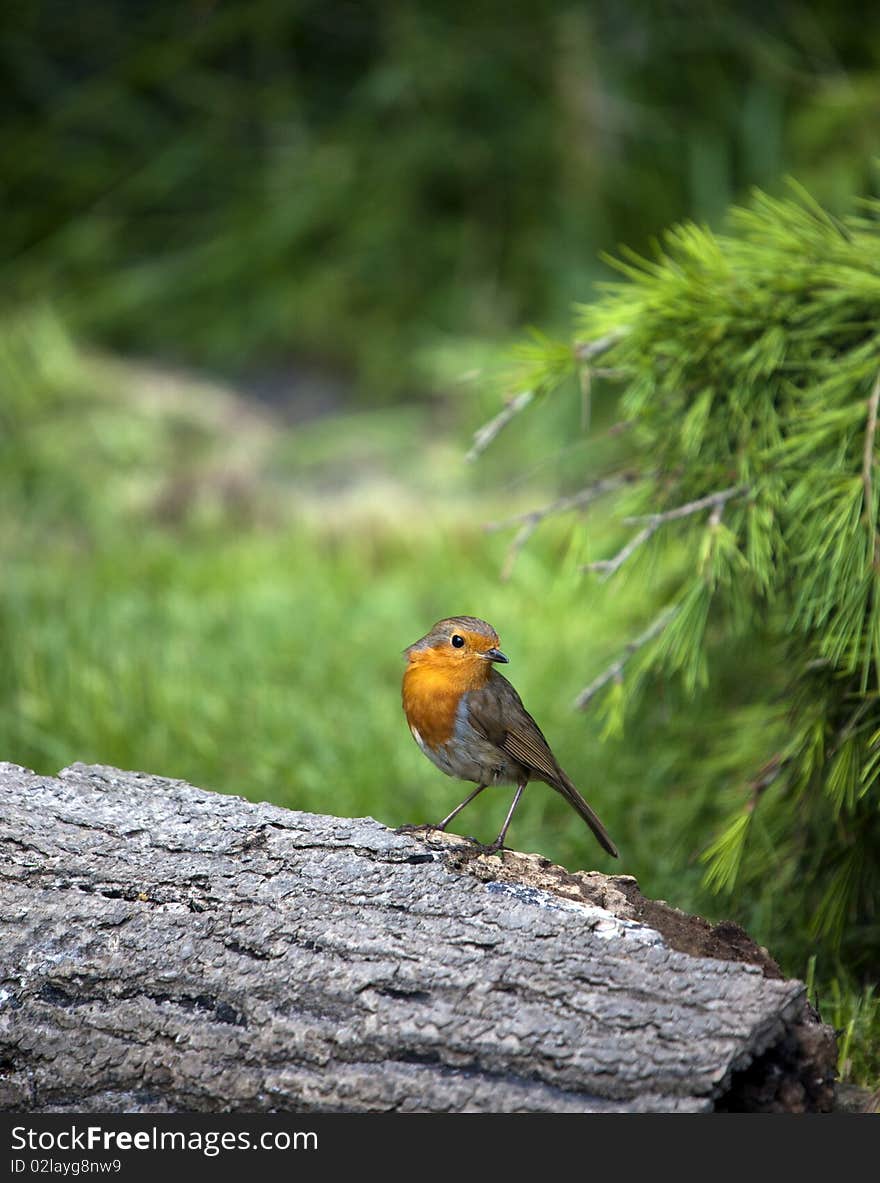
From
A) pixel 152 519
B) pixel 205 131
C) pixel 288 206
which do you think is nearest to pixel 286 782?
A: pixel 152 519

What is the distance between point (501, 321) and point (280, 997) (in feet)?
19.1

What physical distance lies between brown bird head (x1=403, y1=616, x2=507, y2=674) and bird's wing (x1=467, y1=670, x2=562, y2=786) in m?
0.05

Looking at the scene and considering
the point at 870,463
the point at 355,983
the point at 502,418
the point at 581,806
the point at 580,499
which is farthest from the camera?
the point at 580,499

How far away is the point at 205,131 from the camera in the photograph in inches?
311

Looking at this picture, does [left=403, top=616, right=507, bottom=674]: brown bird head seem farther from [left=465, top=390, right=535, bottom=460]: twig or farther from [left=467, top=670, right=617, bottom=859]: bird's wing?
[left=465, top=390, right=535, bottom=460]: twig

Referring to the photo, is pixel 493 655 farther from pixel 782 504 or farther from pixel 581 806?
pixel 782 504

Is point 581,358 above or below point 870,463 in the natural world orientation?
above

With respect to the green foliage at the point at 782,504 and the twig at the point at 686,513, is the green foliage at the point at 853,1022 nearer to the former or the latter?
the green foliage at the point at 782,504

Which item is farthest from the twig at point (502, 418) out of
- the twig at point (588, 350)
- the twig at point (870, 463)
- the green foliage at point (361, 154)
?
the green foliage at point (361, 154)

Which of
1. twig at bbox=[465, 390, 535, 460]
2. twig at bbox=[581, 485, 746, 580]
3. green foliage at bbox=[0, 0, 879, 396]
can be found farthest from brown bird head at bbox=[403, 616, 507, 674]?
green foliage at bbox=[0, 0, 879, 396]

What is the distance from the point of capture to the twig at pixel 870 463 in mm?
2223

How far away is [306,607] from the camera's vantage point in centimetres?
487

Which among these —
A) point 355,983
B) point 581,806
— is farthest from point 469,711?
point 355,983

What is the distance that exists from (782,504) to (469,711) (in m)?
0.74
